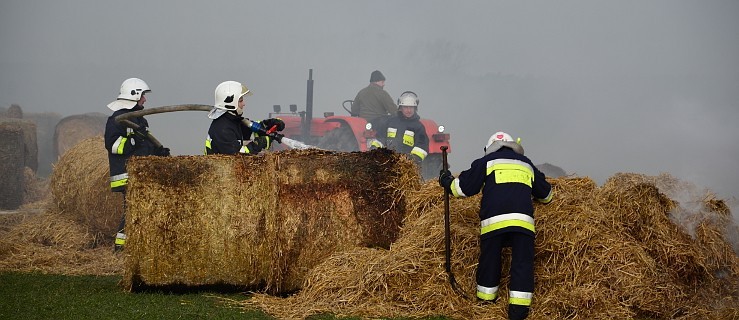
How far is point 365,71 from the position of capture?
106ft

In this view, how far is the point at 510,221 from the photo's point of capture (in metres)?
6.80

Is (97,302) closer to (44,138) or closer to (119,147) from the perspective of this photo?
(119,147)

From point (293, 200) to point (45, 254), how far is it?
4.13m

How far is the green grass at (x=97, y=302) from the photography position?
6.51 meters

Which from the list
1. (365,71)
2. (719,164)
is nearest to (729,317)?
(719,164)

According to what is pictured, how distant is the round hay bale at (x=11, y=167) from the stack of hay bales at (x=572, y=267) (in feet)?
31.5

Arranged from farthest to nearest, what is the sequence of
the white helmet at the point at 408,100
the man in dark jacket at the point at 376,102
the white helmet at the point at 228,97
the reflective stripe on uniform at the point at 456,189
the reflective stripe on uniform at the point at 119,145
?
the man in dark jacket at the point at 376,102 < the white helmet at the point at 408,100 < the reflective stripe on uniform at the point at 119,145 < the white helmet at the point at 228,97 < the reflective stripe on uniform at the point at 456,189

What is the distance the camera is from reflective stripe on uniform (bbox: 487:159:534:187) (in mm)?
6969

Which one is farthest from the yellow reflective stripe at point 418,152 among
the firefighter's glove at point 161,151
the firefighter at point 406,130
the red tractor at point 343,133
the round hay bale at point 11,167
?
the round hay bale at point 11,167

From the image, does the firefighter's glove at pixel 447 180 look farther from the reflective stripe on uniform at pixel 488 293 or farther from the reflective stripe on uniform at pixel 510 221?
the reflective stripe on uniform at pixel 488 293

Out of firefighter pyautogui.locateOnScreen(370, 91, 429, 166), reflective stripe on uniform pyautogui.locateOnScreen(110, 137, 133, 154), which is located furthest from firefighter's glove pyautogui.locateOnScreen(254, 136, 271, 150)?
firefighter pyautogui.locateOnScreen(370, 91, 429, 166)

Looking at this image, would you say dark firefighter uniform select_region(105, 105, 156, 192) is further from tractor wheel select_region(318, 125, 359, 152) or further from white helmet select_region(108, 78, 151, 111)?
tractor wheel select_region(318, 125, 359, 152)

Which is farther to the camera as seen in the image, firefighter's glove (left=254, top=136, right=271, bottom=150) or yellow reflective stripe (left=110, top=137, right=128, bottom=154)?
yellow reflective stripe (left=110, top=137, right=128, bottom=154)

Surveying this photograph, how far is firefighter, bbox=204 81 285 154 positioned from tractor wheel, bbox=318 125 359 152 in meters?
7.80
